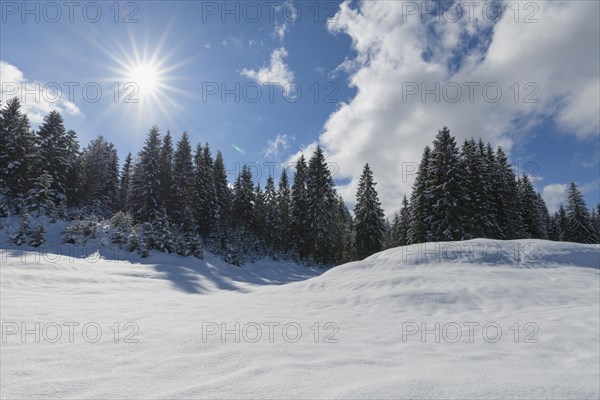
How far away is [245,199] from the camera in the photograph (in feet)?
152

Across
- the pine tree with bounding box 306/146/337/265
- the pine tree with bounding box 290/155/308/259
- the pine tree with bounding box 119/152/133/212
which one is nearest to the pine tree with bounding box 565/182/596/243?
the pine tree with bounding box 306/146/337/265

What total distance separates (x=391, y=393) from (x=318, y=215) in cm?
3855

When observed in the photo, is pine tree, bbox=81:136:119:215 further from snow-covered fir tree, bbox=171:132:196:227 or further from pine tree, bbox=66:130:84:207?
snow-covered fir tree, bbox=171:132:196:227

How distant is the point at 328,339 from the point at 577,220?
5858 centimetres

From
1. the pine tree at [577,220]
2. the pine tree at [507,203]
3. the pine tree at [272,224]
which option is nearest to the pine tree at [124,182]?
the pine tree at [272,224]

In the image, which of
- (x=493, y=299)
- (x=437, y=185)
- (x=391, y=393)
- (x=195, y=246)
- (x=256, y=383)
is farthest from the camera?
(x=437, y=185)

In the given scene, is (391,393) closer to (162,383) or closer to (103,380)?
(162,383)

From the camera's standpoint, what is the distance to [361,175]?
4466 cm

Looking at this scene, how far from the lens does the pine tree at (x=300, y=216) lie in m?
41.3

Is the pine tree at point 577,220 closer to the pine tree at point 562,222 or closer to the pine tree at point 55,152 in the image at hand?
the pine tree at point 562,222

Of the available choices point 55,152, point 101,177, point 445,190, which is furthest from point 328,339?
point 101,177

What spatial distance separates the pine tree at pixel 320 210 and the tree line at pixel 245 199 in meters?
0.14

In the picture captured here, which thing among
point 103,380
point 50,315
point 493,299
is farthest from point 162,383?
point 493,299

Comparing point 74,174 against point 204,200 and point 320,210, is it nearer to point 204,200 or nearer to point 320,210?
point 204,200
